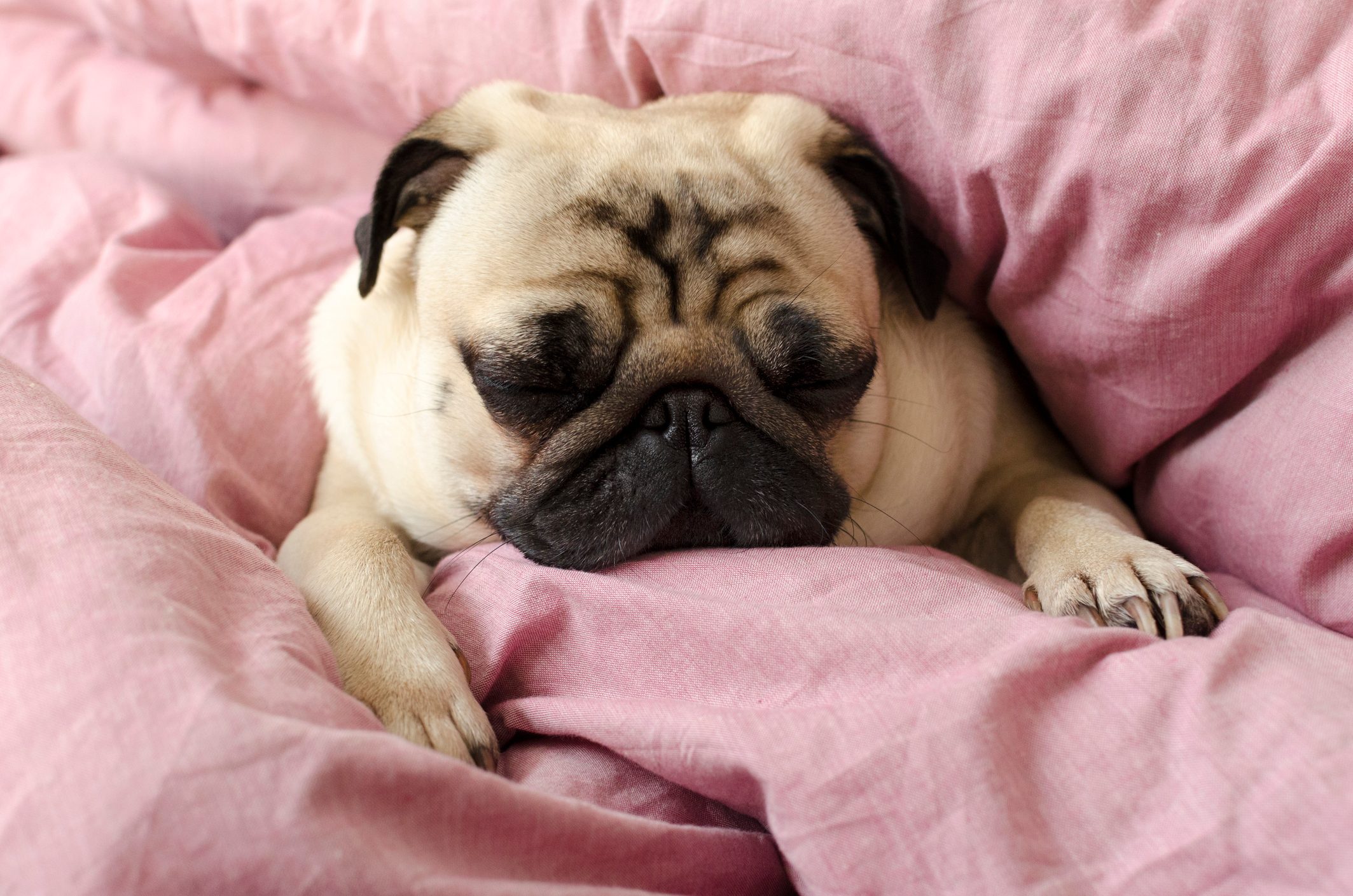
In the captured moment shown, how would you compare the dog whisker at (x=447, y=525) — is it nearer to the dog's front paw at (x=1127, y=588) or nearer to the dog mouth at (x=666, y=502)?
the dog mouth at (x=666, y=502)

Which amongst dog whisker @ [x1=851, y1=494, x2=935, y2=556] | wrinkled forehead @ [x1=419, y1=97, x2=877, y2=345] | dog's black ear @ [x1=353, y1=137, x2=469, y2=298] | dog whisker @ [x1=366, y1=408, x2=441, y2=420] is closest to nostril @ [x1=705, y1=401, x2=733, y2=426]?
wrinkled forehead @ [x1=419, y1=97, x2=877, y2=345]

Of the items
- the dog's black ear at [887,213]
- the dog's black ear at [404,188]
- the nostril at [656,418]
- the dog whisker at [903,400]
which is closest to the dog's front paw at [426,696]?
Answer: the nostril at [656,418]

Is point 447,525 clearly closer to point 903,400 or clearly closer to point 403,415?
point 403,415

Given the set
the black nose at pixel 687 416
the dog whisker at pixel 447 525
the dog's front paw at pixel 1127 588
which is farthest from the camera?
the dog whisker at pixel 447 525

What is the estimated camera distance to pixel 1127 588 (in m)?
1.21

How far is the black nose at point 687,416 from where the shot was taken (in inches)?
51.1

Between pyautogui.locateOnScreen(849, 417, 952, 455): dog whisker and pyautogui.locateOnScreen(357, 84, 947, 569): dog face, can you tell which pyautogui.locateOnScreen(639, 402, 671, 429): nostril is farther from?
pyautogui.locateOnScreen(849, 417, 952, 455): dog whisker

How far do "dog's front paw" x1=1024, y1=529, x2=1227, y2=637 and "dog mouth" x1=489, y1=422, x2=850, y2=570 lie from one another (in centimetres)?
29

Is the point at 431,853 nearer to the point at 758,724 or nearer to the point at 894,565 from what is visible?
the point at 758,724

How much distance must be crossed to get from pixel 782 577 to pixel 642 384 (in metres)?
0.32

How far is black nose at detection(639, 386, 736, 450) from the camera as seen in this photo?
130cm

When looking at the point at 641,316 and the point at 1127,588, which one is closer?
the point at 1127,588

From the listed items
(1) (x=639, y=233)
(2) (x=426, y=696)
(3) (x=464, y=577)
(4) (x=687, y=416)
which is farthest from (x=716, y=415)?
(2) (x=426, y=696)

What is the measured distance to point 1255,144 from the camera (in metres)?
1.19
